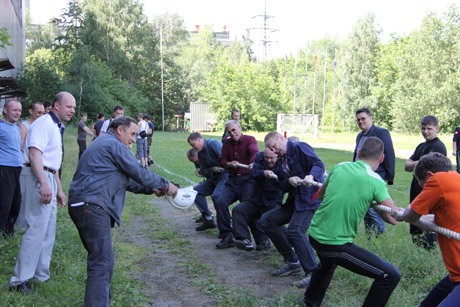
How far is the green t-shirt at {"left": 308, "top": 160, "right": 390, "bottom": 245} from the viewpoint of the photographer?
4.11m

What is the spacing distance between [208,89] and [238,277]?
52.7 metres

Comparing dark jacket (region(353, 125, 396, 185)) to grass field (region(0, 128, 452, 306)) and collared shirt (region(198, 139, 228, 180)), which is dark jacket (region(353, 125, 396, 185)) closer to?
grass field (region(0, 128, 452, 306))

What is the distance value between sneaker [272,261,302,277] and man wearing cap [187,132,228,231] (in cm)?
223

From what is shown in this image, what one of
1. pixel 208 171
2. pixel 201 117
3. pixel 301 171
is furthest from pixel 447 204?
pixel 201 117

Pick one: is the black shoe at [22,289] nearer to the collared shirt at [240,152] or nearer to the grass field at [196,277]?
the grass field at [196,277]

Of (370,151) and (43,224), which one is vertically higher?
(370,151)

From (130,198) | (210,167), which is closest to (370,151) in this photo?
(210,167)

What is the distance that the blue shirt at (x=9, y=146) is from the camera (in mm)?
6262

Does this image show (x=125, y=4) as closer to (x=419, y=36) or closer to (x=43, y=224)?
(x=419, y=36)

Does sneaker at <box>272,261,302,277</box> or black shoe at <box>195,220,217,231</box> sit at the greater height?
sneaker at <box>272,261,302,277</box>

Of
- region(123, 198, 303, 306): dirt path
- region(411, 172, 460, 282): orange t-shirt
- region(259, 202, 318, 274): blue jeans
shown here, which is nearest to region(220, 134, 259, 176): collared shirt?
region(123, 198, 303, 306): dirt path

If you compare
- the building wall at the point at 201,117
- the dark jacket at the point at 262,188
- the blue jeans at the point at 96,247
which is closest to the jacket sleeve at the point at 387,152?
the dark jacket at the point at 262,188

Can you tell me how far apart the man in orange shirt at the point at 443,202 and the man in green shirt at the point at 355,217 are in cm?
49

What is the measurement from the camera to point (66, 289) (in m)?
5.10
